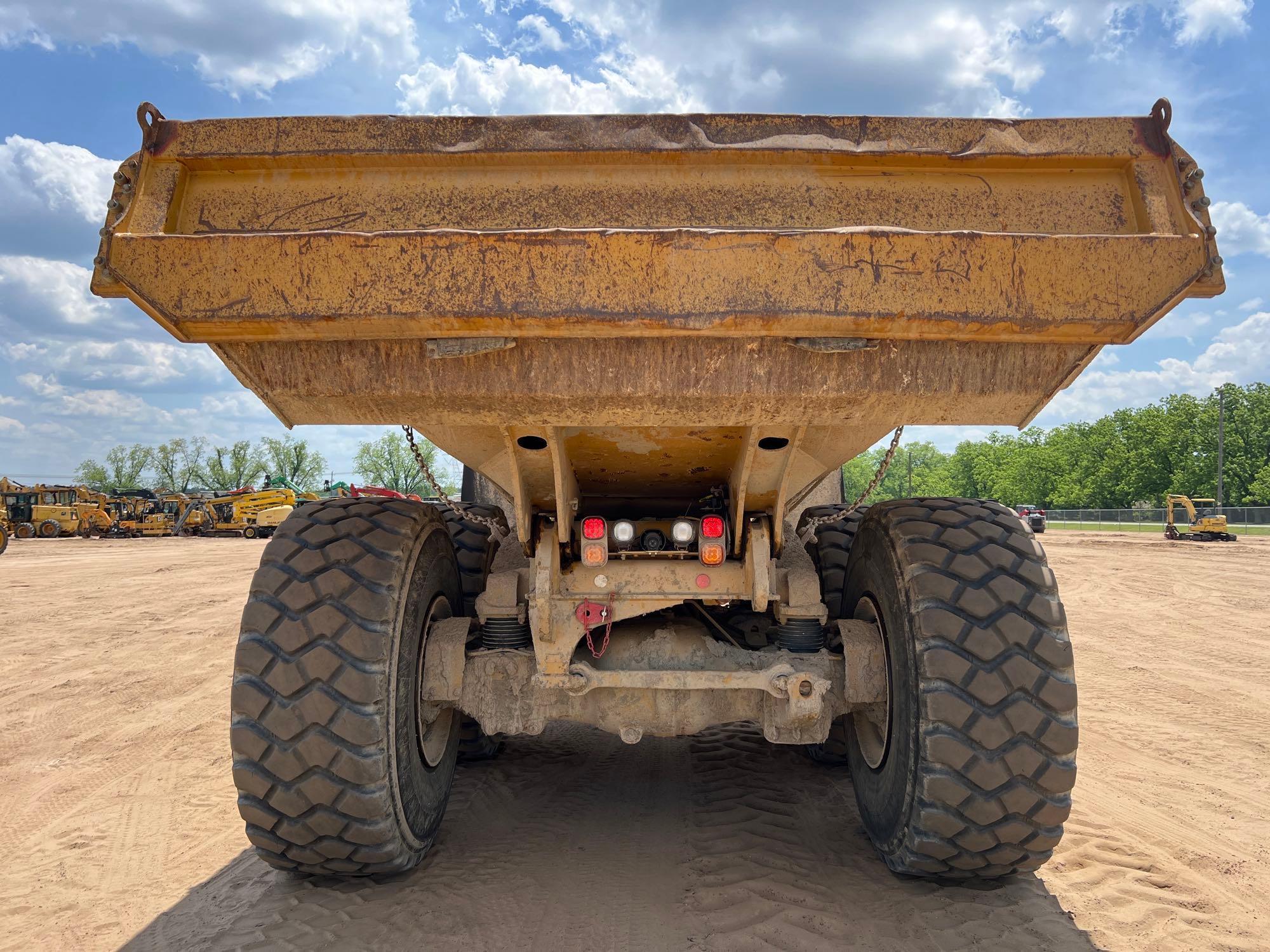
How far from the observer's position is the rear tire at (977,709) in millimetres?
2662

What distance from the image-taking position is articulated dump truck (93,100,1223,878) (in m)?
2.20

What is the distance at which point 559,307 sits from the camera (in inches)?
85.4

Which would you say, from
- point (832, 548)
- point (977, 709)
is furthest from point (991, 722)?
point (832, 548)

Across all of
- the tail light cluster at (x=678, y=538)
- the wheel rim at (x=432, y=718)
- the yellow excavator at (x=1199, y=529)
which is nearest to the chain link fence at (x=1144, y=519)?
the yellow excavator at (x=1199, y=529)

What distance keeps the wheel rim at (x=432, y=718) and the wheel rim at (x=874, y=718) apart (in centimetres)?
171

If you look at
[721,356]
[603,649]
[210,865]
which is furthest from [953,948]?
[210,865]

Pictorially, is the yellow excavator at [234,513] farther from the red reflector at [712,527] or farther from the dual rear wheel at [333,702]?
the red reflector at [712,527]

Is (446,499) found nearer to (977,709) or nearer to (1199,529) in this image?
(977,709)

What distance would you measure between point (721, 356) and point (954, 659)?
4.30 feet

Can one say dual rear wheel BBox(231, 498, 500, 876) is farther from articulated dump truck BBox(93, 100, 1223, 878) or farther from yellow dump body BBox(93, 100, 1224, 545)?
yellow dump body BBox(93, 100, 1224, 545)

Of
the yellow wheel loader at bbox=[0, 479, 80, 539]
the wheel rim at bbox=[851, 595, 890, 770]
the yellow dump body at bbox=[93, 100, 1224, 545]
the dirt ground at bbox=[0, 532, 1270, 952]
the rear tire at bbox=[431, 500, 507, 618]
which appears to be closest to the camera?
the yellow dump body at bbox=[93, 100, 1224, 545]

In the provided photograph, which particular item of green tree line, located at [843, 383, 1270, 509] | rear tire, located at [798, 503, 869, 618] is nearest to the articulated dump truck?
rear tire, located at [798, 503, 869, 618]

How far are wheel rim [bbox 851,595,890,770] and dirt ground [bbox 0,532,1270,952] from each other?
45 centimetres

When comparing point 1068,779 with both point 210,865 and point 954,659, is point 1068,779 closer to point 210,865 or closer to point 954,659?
point 954,659
